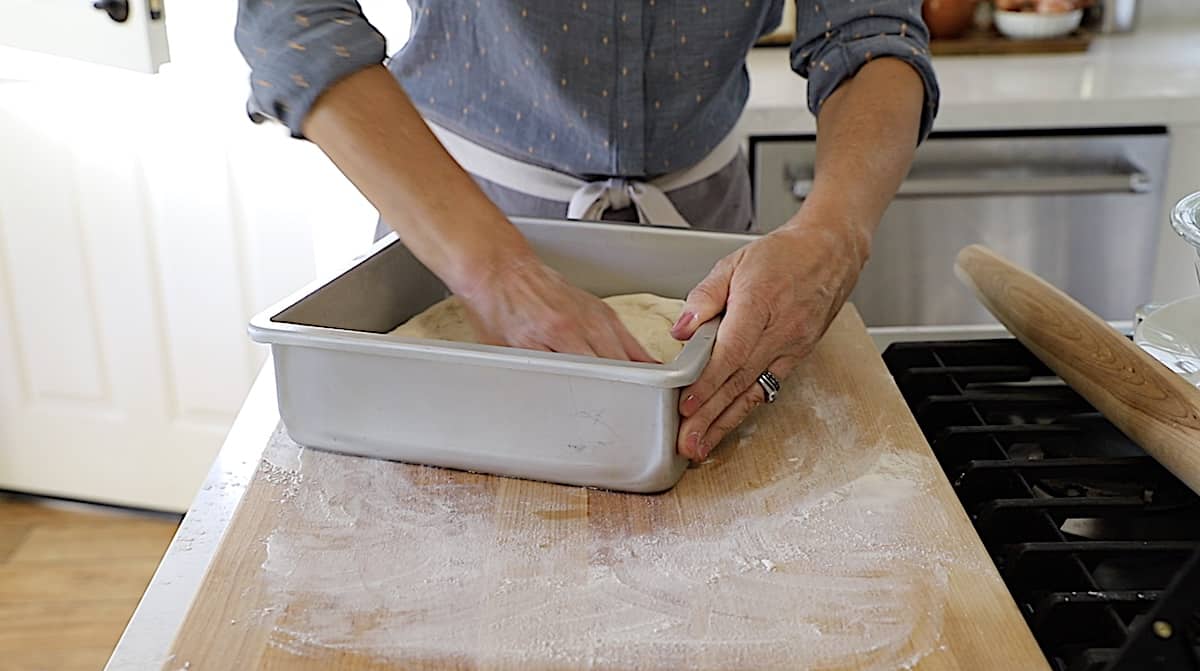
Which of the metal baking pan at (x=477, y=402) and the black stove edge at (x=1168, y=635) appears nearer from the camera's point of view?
the black stove edge at (x=1168, y=635)

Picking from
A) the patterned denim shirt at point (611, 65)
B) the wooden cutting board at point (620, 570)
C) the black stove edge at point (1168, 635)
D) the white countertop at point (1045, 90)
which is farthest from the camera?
the white countertop at point (1045, 90)

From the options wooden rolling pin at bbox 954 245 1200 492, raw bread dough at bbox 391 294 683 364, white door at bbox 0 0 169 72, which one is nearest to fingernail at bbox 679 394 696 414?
raw bread dough at bbox 391 294 683 364

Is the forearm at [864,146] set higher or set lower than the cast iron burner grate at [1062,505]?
higher

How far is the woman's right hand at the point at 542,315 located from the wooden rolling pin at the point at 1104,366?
271mm

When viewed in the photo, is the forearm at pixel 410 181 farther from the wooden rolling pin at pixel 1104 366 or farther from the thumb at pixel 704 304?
the wooden rolling pin at pixel 1104 366

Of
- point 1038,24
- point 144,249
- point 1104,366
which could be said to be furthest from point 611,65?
point 144,249

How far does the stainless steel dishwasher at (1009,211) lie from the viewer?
5.16ft

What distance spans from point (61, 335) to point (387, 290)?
4.84 ft

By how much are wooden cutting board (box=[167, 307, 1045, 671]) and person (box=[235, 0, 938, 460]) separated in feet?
0.20

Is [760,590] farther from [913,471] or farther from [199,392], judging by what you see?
[199,392]

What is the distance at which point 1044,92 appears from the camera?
1.59m

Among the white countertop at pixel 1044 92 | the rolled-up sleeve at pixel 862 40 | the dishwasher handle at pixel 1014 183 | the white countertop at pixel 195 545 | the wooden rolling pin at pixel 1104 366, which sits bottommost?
the dishwasher handle at pixel 1014 183

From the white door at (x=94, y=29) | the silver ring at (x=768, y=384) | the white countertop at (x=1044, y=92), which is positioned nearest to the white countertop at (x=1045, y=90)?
the white countertop at (x=1044, y=92)

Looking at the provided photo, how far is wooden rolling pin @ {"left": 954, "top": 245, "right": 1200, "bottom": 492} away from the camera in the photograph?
26.8 inches
